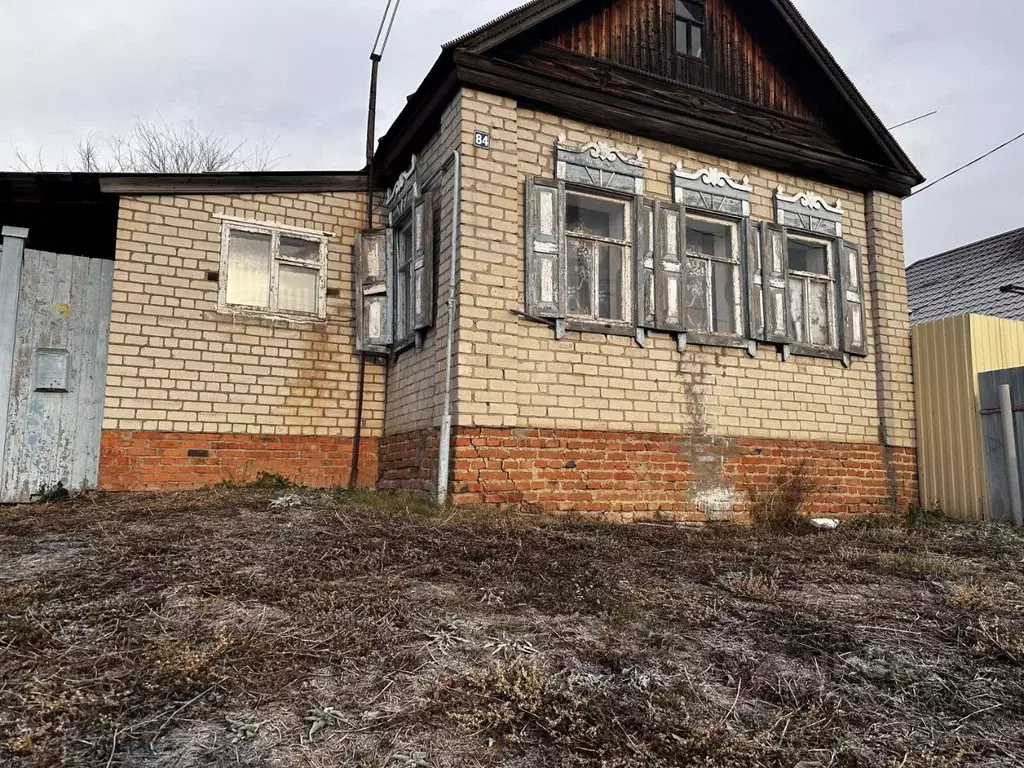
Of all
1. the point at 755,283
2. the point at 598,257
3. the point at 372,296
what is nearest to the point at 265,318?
the point at 372,296

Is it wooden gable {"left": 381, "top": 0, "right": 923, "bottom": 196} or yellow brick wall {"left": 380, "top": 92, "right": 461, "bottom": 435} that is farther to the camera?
wooden gable {"left": 381, "top": 0, "right": 923, "bottom": 196}

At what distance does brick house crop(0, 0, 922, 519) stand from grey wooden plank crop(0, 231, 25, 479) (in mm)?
933

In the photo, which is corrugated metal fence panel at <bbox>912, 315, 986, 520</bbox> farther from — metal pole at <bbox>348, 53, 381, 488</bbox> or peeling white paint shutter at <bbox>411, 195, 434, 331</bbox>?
metal pole at <bbox>348, 53, 381, 488</bbox>

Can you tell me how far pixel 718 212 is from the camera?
8203mm

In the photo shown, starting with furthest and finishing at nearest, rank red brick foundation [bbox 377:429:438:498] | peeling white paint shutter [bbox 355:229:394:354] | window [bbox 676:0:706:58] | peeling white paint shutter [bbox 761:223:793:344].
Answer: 1. window [bbox 676:0:706:58]
2. peeling white paint shutter [bbox 355:229:394:354]
3. peeling white paint shutter [bbox 761:223:793:344]
4. red brick foundation [bbox 377:429:438:498]

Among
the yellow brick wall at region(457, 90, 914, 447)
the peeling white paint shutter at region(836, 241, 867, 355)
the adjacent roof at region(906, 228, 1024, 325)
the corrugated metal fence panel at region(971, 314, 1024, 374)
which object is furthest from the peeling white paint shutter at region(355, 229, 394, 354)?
the adjacent roof at region(906, 228, 1024, 325)

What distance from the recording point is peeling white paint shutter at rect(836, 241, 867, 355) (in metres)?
8.68

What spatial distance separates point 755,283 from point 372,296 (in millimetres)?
4106

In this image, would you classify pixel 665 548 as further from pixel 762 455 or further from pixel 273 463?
pixel 273 463

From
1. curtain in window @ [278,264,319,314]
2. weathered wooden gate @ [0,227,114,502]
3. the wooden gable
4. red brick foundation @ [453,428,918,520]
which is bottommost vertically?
red brick foundation @ [453,428,918,520]

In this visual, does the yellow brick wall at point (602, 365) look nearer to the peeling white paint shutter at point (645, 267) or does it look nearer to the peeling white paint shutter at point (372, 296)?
the peeling white paint shutter at point (645, 267)

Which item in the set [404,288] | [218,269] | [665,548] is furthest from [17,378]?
[665,548]

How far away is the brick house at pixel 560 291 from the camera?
7.07 m

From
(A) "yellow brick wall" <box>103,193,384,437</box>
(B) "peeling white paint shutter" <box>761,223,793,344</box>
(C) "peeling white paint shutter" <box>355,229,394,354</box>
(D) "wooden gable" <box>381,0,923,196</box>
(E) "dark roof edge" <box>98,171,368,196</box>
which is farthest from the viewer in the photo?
(C) "peeling white paint shutter" <box>355,229,394,354</box>
